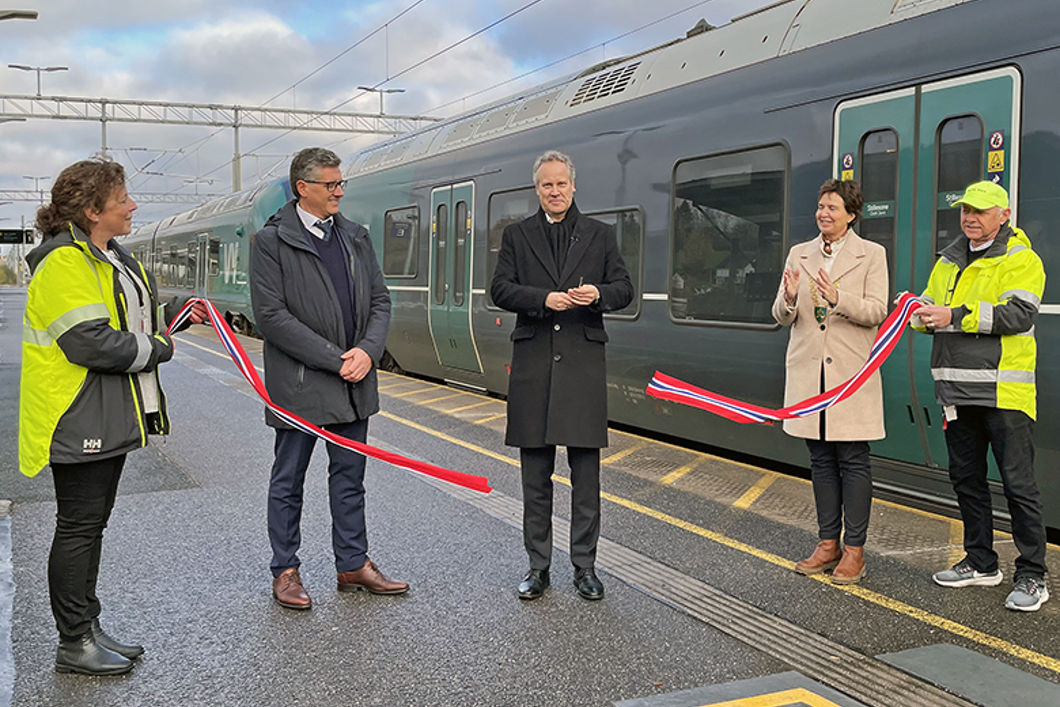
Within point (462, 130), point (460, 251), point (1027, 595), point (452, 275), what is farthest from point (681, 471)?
point (462, 130)

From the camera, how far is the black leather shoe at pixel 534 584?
165 inches

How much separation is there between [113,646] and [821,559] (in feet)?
10.1

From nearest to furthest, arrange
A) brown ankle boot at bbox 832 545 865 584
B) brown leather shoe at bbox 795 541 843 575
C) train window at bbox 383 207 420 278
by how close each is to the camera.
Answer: brown ankle boot at bbox 832 545 865 584 → brown leather shoe at bbox 795 541 843 575 → train window at bbox 383 207 420 278

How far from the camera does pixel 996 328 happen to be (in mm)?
4035

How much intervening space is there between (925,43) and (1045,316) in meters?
1.69

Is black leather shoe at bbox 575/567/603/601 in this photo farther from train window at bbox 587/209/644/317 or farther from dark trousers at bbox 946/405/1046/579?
train window at bbox 587/209/644/317

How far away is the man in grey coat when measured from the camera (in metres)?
4.11

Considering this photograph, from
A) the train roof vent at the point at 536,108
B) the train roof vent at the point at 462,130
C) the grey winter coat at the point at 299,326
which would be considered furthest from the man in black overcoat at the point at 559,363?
the train roof vent at the point at 462,130

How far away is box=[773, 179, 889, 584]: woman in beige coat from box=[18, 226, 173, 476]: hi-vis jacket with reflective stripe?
9.65 ft

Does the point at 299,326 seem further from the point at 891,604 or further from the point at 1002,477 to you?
the point at 1002,477

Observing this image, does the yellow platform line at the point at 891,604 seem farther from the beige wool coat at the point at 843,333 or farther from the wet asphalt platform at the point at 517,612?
the beige wool coat at the point at 843,333

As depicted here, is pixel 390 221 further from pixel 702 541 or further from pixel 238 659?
pixel 238 659

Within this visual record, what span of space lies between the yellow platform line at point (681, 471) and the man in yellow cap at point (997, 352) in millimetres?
2450

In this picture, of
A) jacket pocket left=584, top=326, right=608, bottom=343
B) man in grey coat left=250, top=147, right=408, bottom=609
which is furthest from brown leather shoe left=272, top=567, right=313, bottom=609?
jacket pocket left=584, top=326, right=608, bottom=343
